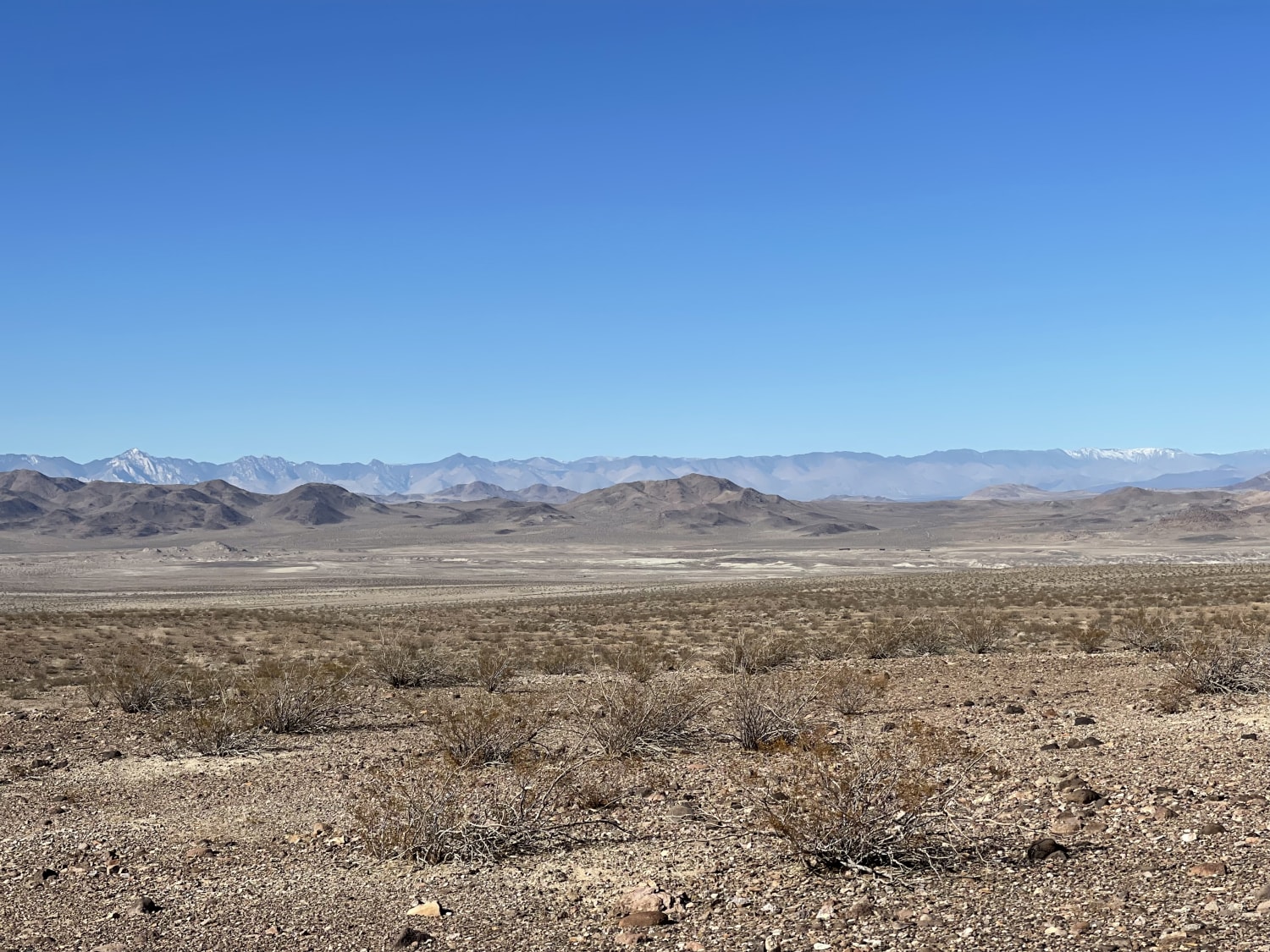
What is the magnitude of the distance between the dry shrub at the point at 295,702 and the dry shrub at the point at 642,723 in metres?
4.00

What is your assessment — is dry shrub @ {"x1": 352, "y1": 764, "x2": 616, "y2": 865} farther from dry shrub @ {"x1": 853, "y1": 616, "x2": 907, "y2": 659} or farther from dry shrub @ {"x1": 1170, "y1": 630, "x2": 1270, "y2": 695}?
dry shrub @ {"x1": 853, "y1": 616, "x2": 907, "y2": 659}

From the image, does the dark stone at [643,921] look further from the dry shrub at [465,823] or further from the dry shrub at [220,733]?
the dry shrub at [220,733]

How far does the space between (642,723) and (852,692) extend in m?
3.89

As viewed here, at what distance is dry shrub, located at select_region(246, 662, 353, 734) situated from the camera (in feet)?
46.6

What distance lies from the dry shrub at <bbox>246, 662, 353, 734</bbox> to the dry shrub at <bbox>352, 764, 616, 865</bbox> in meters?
4.91

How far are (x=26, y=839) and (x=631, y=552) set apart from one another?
129 m

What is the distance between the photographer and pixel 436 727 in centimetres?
1234

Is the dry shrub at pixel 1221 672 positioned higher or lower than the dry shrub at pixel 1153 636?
higher

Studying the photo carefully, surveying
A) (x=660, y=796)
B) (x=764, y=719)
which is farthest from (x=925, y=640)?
(x=660, y=796)

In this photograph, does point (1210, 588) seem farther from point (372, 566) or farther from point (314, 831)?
point (372, 566)

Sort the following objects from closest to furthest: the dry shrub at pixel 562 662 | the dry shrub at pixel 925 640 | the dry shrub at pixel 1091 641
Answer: the dry shrub at pixel 562 662
the dry shrub at pixel 1091 641
the dry shrub at pixel 925 640

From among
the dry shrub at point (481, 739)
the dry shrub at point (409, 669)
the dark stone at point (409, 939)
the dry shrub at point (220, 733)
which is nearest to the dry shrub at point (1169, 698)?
the dry shrub at point (481, 739)

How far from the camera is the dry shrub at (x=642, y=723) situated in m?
12.0

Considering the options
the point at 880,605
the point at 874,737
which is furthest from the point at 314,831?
the point at 880,605
